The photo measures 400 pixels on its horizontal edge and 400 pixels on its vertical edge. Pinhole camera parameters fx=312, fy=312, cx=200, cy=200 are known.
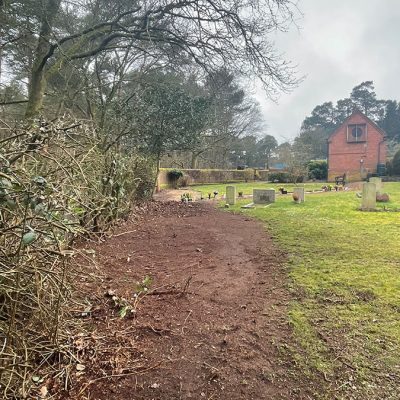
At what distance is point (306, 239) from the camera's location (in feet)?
21.3

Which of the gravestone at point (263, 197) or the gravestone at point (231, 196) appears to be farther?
the gravestone at point (231, 196)

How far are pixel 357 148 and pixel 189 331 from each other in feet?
127

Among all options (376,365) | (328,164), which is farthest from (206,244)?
(328,164)

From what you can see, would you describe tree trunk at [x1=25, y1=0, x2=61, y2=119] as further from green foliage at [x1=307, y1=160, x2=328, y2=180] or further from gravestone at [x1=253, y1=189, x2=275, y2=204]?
green foliage at [x1=307, y1=160, x2=328, y2=180]

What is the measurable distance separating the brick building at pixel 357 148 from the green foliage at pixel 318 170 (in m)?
0.67

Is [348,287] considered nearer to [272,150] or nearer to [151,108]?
A: [151,108]

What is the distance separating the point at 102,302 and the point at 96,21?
10178 millimetres

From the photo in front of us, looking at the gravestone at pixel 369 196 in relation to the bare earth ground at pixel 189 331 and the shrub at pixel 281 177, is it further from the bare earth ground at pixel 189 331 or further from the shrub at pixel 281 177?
the shrub at pixel 281 177

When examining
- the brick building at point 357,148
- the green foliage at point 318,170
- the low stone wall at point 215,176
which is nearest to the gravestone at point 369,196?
the low stone wall at point 215,176

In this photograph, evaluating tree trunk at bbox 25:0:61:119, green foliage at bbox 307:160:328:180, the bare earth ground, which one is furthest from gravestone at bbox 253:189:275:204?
green foliage at bbox 307:160:328:180

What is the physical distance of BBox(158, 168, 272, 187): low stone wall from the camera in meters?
26.3

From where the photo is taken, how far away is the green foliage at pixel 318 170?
34.3 metres

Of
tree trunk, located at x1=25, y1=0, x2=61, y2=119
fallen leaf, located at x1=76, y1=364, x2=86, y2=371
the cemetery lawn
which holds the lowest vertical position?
fallen leaf, located at x1=76, y1=364, x2=86, y2=371

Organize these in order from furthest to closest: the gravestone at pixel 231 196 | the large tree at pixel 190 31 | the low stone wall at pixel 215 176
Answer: the low stone wall at pixel 215 176
the gravestone at pixel 231 196
the large tree at pixel 190 31
